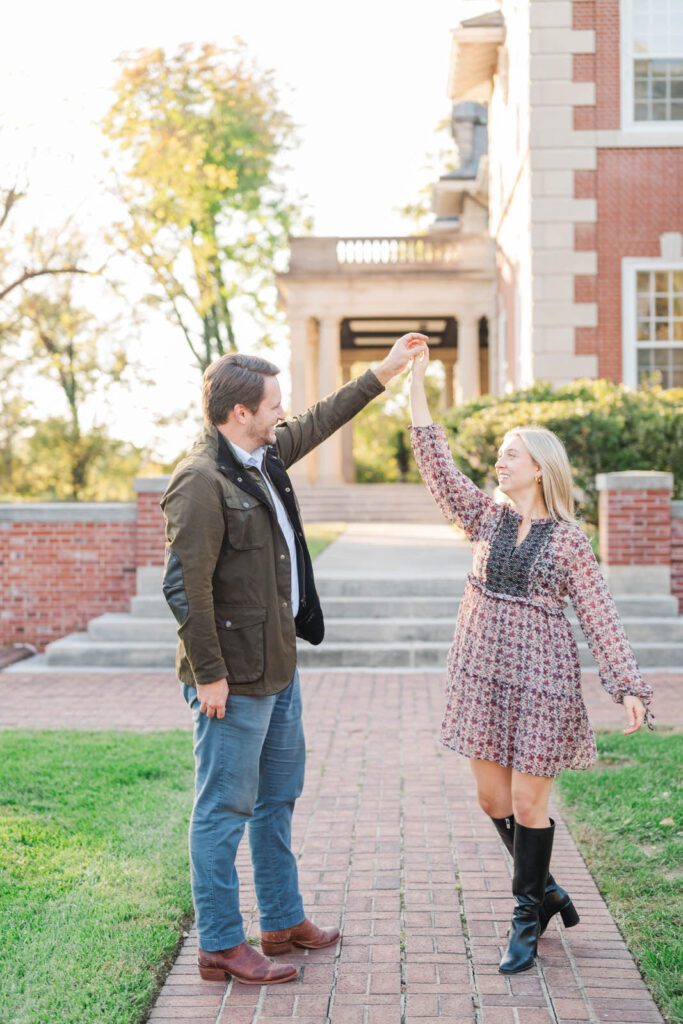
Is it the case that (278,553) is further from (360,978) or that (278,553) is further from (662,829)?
(662,829)

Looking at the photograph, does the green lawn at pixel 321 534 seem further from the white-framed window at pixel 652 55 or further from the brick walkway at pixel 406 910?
the white-framed window at pixel 652 55

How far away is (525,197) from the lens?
1756cm

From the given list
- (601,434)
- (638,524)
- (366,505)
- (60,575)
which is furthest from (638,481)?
(366,505)

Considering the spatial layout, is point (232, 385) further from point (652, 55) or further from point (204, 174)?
point (204, 174)

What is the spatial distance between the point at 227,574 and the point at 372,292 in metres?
21.9

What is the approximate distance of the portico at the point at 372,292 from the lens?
24.8 m

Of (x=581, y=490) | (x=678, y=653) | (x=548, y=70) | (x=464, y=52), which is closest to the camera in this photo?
(x=678, y=653)

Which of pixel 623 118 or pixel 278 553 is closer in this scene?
pixel 278 553

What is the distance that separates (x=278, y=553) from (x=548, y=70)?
14476 millimetres

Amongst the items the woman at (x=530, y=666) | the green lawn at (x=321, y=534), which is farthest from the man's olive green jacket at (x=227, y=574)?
the green lawn at (x=321, y=534)

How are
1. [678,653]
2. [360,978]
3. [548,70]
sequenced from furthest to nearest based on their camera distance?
[548,70] → [678,653] → [360,978]

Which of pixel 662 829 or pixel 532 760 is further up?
pixel 532 760

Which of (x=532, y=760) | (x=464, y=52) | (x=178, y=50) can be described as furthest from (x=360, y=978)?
(x=178, y=50)

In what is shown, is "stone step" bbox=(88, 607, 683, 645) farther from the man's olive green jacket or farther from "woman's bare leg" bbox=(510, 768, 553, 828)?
the man's olive green jacket
